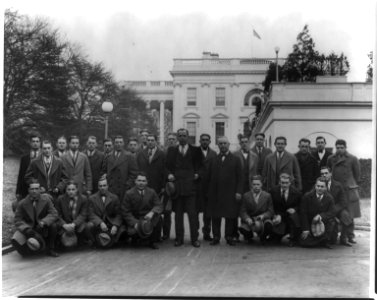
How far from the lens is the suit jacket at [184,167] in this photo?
245 inches

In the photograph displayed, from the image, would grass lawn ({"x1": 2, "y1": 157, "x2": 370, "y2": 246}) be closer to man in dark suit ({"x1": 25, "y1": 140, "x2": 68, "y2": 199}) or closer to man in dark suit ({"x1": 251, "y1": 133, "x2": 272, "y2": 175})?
man in dark suit ({"x1": 25, "y1": 140, "x2": 68, "y2": 199})

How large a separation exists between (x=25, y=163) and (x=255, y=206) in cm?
280

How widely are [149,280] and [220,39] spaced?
112 inches

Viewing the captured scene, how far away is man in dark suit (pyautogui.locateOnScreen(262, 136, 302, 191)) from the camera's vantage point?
21.1 feet

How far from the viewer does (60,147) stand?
21.0 ft

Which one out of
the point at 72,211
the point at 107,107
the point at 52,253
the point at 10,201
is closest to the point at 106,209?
the point at 72,211

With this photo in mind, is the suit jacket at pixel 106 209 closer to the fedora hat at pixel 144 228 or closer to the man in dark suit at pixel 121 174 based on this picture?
the fedora hat at pixel 144 228

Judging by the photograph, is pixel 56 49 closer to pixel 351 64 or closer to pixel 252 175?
pixel 252 175

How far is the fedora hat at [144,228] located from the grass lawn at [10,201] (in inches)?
57.1

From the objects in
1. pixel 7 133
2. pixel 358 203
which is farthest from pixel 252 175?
pixel 7 133

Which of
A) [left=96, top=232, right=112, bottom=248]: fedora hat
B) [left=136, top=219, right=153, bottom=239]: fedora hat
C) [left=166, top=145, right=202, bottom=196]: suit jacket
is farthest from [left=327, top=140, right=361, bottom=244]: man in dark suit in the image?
[left=96, top=232, right=112, bottom=248]: fedora hat

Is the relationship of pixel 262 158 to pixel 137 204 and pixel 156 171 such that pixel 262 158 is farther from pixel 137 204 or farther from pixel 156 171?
pixel 137 204

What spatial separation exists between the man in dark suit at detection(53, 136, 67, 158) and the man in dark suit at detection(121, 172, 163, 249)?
1.00 metres

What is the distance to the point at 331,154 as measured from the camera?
6.29 meters
